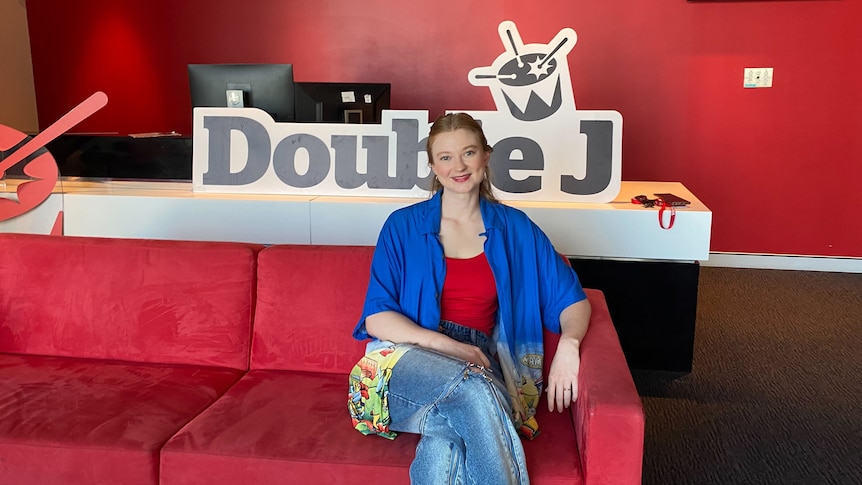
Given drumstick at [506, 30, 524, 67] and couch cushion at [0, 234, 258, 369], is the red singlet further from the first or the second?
drumstick at [506, 30, 524, 67]

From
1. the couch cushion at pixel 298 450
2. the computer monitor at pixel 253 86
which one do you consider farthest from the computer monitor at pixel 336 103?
the couch cushion at pixel 298 450

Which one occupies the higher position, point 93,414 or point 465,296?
point 465,296

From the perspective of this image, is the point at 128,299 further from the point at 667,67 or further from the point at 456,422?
the point at 667,67

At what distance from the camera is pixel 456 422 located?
1523 millimetres

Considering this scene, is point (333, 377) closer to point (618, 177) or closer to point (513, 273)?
point (513, 273)

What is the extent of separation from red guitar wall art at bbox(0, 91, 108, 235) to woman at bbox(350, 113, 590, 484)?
1.60 meters

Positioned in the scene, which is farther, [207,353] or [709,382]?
[709,382]

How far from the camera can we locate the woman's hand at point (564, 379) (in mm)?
1685

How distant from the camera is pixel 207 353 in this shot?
7.07 ft

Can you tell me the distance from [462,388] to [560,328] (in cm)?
44

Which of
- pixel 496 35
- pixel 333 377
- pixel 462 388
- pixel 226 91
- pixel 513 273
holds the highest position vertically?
pixel 496 35

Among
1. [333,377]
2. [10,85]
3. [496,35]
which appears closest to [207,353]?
[333,377]

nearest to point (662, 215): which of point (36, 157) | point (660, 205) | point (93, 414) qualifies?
Result: point (660, 205)

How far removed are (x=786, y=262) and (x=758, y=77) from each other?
1253 millimetres
